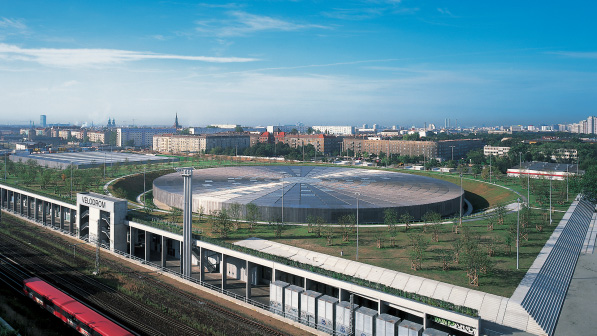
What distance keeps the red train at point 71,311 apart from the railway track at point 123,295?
127 inches

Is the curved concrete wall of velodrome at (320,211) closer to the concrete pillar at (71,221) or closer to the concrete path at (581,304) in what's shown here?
the concrete pillar at (71,221)

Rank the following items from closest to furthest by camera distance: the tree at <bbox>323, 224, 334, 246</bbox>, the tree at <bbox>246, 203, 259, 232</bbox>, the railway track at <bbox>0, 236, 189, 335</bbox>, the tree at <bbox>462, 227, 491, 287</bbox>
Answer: the railway track at <bbox>0, 236, 189, 335</bbox> → the tree at <bbox>462, 227, 491, 287</bbox> → the tree at <bbox>323, 224, 334, 246</bbox> → the tree at <bbox>246, 203, 259, 232</bbox>

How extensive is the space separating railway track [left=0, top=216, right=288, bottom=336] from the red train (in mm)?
3222

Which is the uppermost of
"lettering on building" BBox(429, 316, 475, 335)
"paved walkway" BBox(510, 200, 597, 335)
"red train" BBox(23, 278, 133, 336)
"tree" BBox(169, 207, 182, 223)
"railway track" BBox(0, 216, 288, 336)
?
"tree" BBox(169, 207, 182, 223)

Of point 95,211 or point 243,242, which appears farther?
point 95,211

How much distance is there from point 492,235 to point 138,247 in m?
44.8

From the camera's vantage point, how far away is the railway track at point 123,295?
3388 centimetres

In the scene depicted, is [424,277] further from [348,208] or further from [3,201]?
[3,201]

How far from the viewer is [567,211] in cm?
6562

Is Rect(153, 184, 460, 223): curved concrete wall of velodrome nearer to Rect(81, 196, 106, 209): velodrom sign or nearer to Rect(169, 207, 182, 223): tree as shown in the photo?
Rect(169, 207, 182, 223): tree

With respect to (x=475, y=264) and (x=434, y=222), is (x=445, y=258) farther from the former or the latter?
(x=434, y=222)

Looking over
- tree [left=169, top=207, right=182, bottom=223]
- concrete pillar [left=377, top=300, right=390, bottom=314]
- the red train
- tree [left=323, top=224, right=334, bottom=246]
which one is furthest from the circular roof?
the red train

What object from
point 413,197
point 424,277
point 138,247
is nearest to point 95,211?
point 138,247

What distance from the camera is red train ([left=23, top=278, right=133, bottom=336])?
30.6 m
